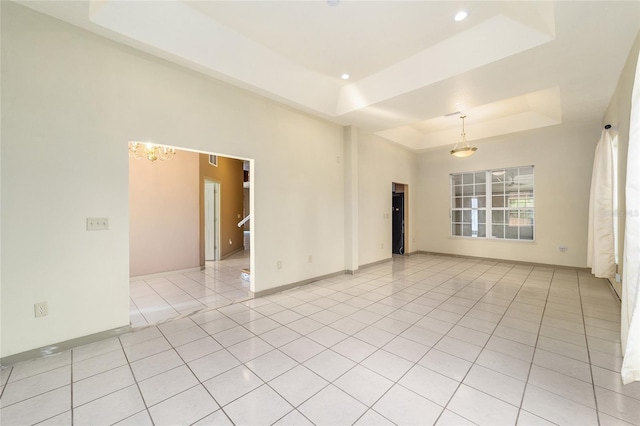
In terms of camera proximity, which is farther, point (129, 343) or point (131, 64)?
point (131, 64)

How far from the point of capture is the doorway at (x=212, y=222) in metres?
6.79

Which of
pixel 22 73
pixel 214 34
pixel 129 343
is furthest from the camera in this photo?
pixel 214 34

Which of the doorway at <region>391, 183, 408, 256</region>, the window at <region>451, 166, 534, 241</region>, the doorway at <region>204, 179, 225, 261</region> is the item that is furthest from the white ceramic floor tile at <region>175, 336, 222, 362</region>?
the window at <region>451, 166, 534, 241</region>

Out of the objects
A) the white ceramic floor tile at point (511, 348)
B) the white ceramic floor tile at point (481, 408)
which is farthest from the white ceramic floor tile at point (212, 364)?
the white ceramic floor tile at point (511, 348)

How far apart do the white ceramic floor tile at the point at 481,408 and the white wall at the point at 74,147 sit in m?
3.26

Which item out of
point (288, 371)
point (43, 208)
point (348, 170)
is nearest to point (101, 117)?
point (43, 208)

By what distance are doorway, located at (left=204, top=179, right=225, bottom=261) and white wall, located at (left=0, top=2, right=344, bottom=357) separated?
3669 millimetres

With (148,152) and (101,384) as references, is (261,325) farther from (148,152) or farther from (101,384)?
(148,152)

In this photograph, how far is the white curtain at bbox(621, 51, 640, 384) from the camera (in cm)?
143

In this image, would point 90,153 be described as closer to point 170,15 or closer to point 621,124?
point 170,15

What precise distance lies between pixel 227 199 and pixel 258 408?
654 cm

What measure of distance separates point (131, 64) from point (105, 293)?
250 cm

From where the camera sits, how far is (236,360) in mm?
2264

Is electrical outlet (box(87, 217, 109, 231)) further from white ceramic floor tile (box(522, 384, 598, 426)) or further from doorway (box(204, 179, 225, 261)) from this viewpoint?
doorway (box(204, 179, 225, 261))
